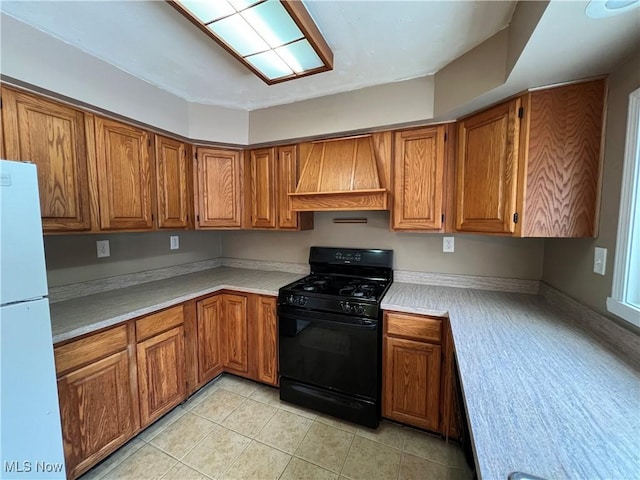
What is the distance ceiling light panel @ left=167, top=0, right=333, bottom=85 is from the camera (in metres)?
1.11

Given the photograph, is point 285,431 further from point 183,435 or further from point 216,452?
point 183,435

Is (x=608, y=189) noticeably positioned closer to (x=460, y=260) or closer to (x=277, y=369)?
(x=460, y=260)

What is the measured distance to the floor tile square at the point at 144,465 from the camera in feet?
4.81

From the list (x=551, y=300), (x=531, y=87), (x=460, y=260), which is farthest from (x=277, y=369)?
(x=531, y=87)

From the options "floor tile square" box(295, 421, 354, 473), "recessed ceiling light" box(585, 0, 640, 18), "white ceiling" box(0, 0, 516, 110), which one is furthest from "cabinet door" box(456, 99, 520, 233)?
"floor tile square" box(295, 421, 354, 473)

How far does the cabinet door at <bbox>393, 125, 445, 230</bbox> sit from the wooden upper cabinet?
1.71 feet

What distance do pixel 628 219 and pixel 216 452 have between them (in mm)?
2489

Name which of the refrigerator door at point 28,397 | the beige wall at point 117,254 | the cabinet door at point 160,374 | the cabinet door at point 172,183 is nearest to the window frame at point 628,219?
the refrigerator door at point 28,397

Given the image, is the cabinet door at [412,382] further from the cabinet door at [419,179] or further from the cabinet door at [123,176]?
the cabinet door at [123,176]

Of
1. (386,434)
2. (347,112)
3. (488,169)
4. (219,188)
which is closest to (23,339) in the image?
(219,188)

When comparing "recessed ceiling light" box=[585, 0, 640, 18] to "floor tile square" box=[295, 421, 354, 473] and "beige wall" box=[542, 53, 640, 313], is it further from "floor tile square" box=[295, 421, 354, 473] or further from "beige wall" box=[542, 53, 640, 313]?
"floor tile square" box=[295, 421, 354, 473]

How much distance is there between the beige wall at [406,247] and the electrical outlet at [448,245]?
0.03 meters

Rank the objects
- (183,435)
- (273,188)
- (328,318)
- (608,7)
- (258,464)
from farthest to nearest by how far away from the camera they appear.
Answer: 1. (273,188)
2. (328,318)
3. (183,435)
4. (258,464)
5. (608,7)

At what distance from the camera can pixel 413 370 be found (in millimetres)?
1711
